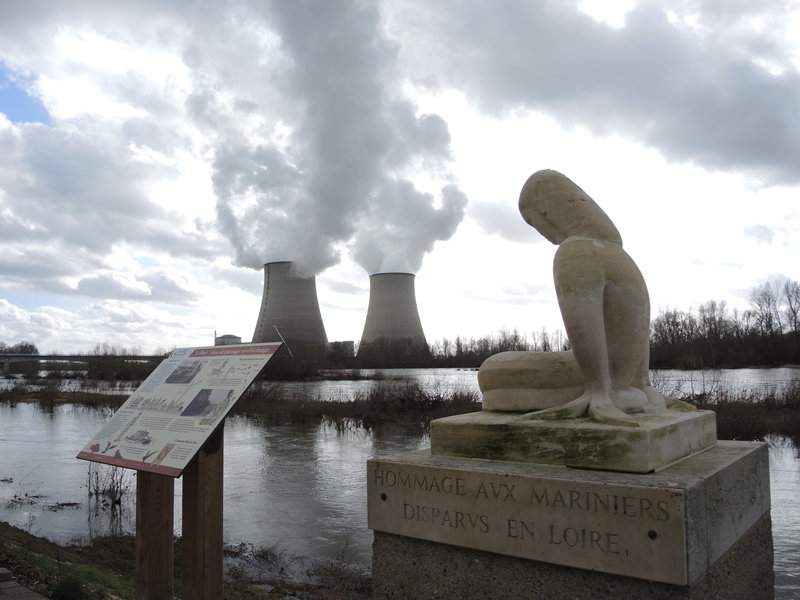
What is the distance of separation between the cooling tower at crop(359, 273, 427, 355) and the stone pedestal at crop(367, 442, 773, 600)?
3160 cm

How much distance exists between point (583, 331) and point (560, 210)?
67 cm

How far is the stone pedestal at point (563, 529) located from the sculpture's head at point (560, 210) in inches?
43.3

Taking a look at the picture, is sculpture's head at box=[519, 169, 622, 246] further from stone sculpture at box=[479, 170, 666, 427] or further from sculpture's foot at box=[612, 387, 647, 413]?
sculpture's foot at box=[612, 387, 647, 413]

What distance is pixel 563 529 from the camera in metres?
2.37

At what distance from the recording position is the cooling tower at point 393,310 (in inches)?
1366

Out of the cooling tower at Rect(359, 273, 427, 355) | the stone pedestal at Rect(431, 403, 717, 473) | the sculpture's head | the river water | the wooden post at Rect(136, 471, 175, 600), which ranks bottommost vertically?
the river water

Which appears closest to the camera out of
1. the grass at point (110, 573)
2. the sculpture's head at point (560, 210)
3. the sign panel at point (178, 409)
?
the sign panel at point (178, 409)

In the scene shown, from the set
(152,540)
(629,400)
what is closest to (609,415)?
(629,400)

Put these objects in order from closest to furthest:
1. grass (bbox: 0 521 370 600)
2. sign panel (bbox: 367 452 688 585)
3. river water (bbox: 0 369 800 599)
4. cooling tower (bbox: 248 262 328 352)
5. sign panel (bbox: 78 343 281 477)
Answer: sign panel (bbox: 367 452 688 585)
sign panel (bbox: 78 343 281 477)
grass (bbox: 0 521 370 600)
river water (bbox: 0 369 800 599)
cooling tower (bbox: 248 262 328 352)

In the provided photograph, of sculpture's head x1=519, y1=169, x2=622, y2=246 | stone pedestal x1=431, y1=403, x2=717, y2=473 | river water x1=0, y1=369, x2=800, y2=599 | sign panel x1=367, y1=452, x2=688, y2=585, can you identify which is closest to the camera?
sign panel x1=367, y1=452, x2=688, y2=585

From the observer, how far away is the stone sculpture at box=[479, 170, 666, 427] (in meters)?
2.75

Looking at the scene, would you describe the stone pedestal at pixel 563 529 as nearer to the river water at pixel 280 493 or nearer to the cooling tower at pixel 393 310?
the river water at pixel 280 493

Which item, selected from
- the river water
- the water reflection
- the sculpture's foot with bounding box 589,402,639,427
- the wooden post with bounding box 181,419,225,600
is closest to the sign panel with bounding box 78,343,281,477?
the wooden post with bounding box 181,419,225,600

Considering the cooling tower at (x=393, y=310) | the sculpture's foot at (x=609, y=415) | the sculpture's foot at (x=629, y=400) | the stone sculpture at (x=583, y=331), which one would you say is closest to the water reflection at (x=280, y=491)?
the sculpture's foot at (x=629, y=400)
